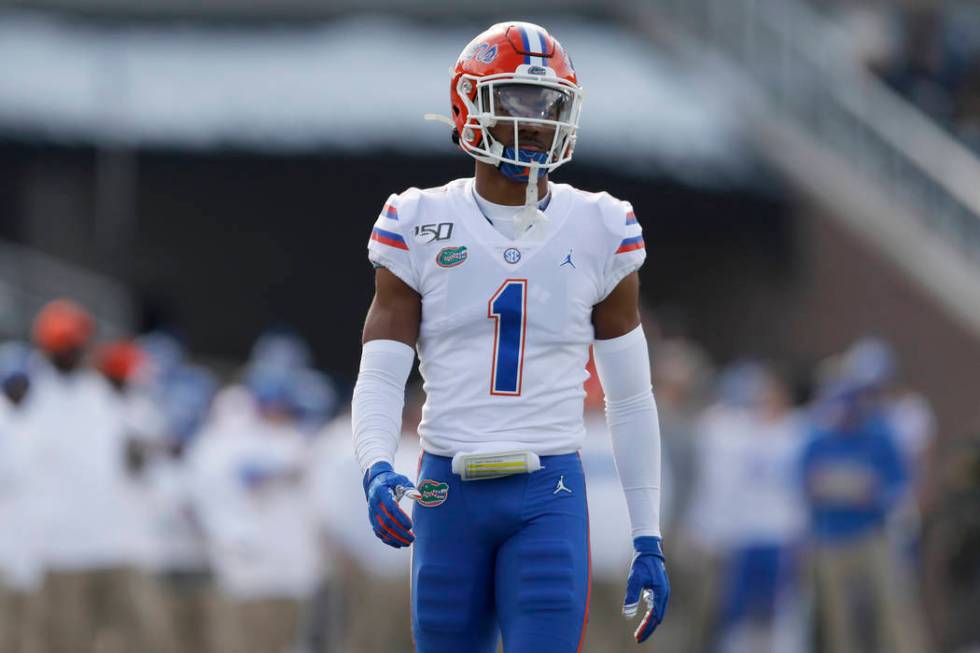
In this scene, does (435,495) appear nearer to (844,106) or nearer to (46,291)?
(46,291)

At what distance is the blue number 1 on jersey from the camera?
453cm

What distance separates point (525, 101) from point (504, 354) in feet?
2.05

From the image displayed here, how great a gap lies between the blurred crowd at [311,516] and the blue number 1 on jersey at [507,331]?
4679mm

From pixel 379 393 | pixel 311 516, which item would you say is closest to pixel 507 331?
pixel 379 393

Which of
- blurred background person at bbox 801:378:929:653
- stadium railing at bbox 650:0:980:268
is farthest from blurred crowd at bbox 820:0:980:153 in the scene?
blurred background person at bbox 801:378:929:653

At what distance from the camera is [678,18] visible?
1833 centimetres

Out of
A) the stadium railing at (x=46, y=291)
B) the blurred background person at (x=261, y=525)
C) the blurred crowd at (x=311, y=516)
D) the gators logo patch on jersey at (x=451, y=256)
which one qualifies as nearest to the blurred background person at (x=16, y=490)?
the blurred crowd at (x=311, y=516)

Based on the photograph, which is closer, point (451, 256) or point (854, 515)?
point (451, 256)

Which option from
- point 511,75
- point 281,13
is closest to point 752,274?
point 281,13

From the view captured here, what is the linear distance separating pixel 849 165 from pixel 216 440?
8189 mm

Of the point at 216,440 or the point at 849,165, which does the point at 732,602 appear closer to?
the point at 216,440

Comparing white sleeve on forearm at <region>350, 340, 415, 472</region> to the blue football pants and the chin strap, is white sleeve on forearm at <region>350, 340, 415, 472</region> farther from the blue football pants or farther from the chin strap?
the chin strap

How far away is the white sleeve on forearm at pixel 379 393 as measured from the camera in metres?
4.60

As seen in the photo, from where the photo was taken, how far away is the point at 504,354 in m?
4.54
